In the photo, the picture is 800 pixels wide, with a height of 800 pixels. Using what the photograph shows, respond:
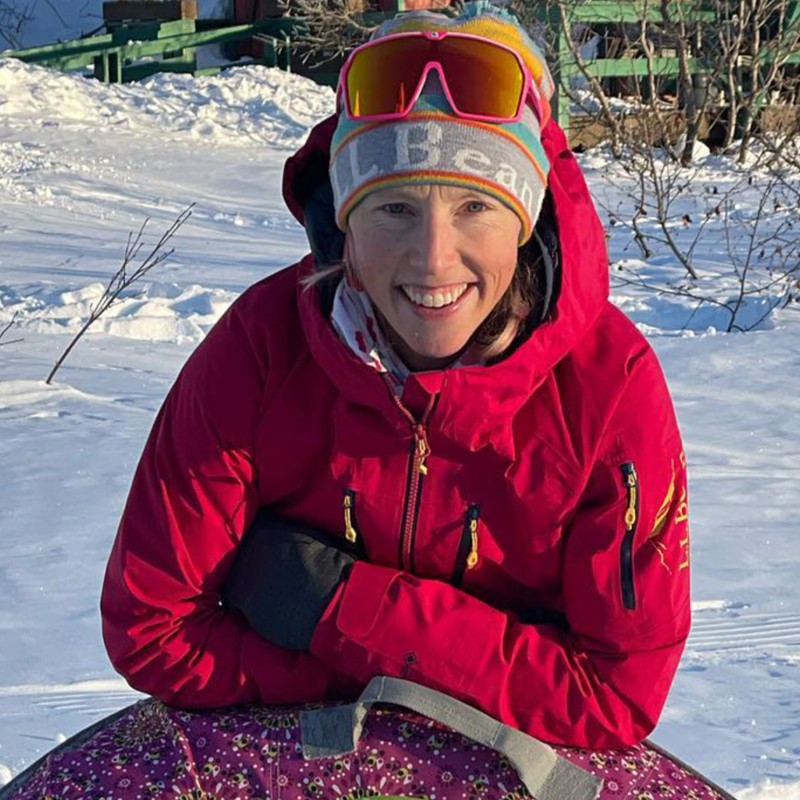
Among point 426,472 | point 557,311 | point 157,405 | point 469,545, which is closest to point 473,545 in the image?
point 469,545

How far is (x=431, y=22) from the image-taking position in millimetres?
1889

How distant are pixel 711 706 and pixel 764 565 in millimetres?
891

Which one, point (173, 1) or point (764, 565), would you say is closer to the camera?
point (764, 565)

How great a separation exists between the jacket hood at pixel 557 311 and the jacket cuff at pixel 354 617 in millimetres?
248

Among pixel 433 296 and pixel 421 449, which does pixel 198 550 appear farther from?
pixel 433 296

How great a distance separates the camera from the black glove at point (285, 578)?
1901 mm

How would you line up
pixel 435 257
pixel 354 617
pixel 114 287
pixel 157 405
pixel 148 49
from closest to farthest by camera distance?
pixel 435 257
pixel 354 617
pixel 157 405
pixel 114 287
pixel 148 49

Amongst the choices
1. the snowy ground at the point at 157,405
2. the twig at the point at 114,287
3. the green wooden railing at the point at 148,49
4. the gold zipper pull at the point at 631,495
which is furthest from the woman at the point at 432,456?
the green wooden railing at the point at 148,49

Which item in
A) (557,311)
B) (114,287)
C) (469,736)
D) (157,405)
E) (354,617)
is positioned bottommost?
(114,287)

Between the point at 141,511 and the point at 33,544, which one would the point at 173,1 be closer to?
the point at 33,544

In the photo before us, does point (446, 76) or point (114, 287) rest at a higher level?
Result: point (446, 76)

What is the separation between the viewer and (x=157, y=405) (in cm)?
531

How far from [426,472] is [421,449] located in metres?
0.03

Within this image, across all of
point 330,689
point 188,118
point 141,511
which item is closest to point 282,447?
point 141,511
